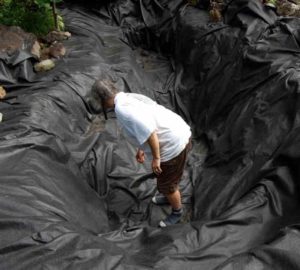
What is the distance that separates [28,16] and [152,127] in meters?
3.57

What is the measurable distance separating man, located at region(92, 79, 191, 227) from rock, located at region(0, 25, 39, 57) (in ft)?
7.67

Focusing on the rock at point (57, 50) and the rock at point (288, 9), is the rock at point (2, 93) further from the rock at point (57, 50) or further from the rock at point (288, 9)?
the rock at point (288, 9)

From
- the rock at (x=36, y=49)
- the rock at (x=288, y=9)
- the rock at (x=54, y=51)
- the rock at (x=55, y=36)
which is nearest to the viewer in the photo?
the rock at (x=36, y=49)

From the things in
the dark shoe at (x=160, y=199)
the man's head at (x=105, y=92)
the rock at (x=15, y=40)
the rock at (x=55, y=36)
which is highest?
the man's head at (x=105, y=92)

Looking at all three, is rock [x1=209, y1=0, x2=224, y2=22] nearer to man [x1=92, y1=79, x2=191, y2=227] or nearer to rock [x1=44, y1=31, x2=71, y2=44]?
rock [x1=44, y1=31, x2=71, y2=44]

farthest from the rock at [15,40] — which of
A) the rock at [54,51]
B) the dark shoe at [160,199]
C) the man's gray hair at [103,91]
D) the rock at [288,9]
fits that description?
the rock at [288,9]

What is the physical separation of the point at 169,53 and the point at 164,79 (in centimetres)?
90

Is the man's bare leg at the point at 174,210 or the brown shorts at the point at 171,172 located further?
the man's bare leg at the point at 174,210

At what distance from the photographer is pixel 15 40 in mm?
4492

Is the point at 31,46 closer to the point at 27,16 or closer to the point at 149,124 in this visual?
the point at 27,16

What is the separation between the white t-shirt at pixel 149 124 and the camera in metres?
2.37

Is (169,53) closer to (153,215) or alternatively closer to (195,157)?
(195,157)

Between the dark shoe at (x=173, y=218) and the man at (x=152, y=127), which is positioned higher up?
the man at (x=152, y=127)

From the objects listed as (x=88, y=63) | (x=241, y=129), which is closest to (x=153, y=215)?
(x=241, y=129)
